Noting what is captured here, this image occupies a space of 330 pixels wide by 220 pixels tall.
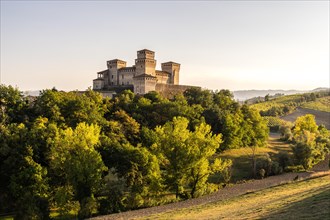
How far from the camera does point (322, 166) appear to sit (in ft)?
176

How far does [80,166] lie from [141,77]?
38036 millimetres

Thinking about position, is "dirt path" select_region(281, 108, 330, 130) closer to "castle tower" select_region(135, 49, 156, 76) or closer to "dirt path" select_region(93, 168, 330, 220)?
"castle tower" select_region(135, 49, 156, 76)

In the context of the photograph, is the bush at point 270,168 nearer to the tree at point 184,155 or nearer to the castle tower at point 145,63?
the tree at point 184,155

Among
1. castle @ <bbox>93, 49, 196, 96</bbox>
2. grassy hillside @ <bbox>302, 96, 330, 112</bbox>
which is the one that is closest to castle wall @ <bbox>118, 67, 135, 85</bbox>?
castle @ <bbox>93, 49, 196, 96</bbox>

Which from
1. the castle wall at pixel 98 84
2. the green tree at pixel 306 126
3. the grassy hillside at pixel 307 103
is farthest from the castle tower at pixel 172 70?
the grassy hillside at pixel 307 103

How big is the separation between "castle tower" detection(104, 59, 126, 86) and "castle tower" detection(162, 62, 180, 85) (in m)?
10.8

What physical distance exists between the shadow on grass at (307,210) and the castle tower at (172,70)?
205ft

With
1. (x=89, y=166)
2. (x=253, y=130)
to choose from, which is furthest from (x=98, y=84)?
(x=89, y=166)

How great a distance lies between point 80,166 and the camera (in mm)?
31891

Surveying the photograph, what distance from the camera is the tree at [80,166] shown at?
31.8m

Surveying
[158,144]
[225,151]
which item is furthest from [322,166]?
[158,144]

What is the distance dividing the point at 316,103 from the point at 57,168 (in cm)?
13200

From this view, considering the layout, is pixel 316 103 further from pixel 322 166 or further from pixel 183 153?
pixel 183 153

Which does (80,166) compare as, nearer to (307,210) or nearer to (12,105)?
(307,210)
